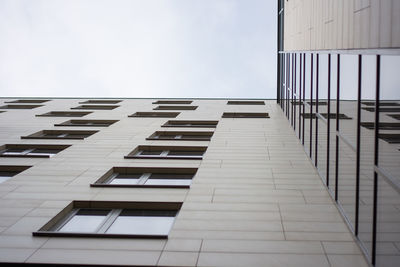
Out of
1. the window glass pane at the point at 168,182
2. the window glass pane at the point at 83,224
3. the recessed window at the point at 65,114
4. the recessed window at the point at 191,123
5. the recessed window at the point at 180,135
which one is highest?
the recessed window at the point at 65,114

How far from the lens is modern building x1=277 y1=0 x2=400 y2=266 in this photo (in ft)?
25.9

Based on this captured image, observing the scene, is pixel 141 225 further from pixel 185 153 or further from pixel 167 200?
pixel 185 153

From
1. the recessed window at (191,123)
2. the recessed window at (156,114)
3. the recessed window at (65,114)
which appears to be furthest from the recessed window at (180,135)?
the recessed window at (65,114)

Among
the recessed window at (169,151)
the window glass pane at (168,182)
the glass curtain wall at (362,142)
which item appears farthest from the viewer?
the recessed window at (169,151)

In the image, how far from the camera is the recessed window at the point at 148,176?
49.4 ft

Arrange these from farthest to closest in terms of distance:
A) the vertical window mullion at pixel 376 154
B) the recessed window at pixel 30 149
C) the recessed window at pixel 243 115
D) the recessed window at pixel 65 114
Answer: the recessed window at pixel 65 114
the recessed window at pixel 243 115
the recessed window at pixel 30 149
the vertical window mullion at pixel 376 154

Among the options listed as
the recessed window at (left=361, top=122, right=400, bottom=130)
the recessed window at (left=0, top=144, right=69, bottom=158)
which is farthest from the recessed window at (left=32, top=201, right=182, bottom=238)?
the recessed window at (left=0, top=144, right=69, bottom=158)

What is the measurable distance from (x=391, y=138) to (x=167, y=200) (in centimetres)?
614

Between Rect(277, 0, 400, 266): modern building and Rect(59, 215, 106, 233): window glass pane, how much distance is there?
5.37 meters

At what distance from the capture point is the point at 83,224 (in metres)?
11.6

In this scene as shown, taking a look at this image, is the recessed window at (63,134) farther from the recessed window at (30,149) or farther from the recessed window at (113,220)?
the recessed window at (113,220)

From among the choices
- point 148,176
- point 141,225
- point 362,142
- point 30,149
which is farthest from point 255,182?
point 30,149

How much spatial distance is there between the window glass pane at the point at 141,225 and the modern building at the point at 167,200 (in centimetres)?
2

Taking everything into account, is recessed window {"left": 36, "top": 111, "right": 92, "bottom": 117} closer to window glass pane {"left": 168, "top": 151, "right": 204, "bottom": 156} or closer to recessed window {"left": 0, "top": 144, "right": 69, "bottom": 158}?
recessed window {"left": 0, "top": 144, "right": 69, "bottom": 158}
